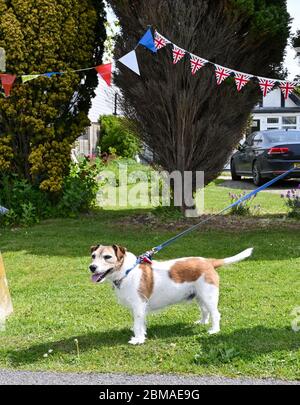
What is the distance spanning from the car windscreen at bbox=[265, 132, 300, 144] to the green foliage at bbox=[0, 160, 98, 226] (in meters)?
7.16

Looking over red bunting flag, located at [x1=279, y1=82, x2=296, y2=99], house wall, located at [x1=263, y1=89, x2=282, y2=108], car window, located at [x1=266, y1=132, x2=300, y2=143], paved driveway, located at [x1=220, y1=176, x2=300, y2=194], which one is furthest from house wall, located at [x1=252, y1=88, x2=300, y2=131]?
red bunting flag, located at [x1=279, y1=82, x2=296, y2=99]

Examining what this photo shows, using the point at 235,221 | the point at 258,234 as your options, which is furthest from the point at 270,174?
the point at 258,234

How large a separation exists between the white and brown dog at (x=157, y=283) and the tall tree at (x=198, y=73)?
6.17m

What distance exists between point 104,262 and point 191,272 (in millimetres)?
850

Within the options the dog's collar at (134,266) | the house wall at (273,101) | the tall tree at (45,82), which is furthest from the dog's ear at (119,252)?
the house wall at (273,101)

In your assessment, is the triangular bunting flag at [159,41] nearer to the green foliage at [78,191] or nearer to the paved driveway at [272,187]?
the green foliage at [78,191]

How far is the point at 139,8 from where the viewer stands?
11.2 meters

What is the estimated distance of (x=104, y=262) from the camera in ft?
15.9

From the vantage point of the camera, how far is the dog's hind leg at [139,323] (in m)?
5.09

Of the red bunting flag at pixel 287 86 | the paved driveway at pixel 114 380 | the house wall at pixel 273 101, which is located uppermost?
the house wall at pixel 273 101

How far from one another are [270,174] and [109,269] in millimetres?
13141

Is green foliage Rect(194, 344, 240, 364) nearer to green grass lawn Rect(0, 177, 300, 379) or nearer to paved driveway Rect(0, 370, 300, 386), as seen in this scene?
green grass lawn Rect(0, 177, 300, 379)

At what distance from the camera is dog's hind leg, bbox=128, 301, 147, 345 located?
5086 mm

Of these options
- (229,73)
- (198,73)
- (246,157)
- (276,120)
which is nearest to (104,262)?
(229,73)
